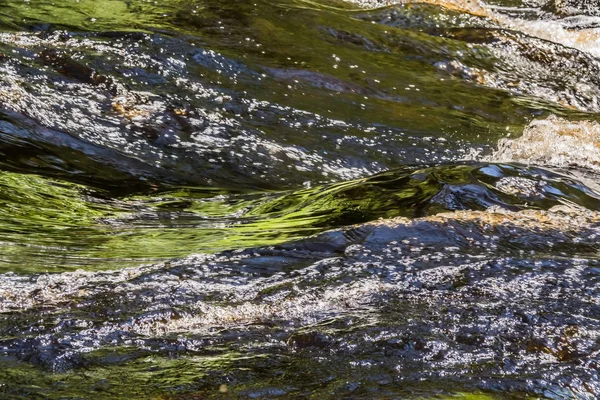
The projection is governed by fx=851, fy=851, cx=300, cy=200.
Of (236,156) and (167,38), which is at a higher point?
(167,38)

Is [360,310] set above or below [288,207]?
above

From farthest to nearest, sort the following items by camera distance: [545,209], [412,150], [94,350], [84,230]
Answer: [412,150] < [545,209] < [84,230] < [94,350]

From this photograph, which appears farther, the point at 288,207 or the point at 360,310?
the point at 288,207

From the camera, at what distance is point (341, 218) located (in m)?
4.93

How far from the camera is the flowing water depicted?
128 inches

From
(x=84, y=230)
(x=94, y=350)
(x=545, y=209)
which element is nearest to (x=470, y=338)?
(x=94, y=350)

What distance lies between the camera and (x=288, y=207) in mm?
5438

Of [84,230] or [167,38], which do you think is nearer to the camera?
[84,230]

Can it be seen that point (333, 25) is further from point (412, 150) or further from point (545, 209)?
point (545, 209)

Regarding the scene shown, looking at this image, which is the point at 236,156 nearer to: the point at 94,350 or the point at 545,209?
the point at 545,209

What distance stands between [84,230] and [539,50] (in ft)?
23.3

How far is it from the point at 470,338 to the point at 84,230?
2.30 meters

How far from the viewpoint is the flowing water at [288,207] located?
3242 millimetres

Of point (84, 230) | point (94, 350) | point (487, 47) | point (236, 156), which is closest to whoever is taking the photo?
point (94, 350)
